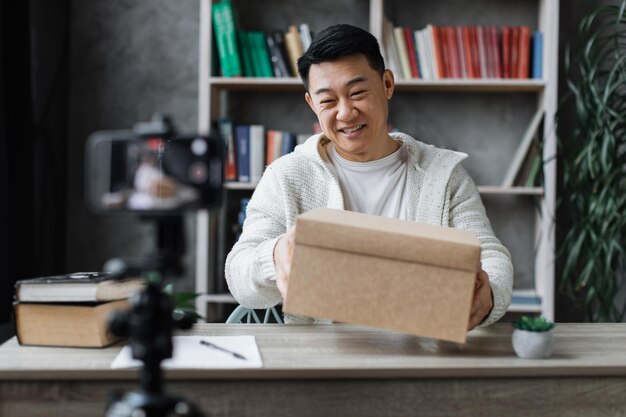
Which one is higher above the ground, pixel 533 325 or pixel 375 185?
pixel 375 185

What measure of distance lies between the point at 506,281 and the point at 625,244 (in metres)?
1.49

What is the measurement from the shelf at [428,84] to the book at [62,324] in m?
1.82

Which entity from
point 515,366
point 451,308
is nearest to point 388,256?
point 451,308

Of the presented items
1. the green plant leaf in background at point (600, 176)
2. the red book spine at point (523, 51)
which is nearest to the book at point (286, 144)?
the red book spine at point (523, 51)

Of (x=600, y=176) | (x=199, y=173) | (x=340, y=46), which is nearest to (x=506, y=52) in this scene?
(x=600, y=176)

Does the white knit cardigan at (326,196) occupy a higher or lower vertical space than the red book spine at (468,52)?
lower

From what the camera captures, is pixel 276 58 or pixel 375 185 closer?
pixel 375 185

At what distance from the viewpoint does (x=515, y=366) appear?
3.87 ft

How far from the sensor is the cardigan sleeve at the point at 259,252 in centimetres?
146

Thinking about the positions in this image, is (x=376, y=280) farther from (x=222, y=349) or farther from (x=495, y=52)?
(x=495, y=52)

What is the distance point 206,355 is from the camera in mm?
1216

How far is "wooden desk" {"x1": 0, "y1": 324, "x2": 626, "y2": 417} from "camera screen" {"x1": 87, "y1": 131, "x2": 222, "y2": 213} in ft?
1.39

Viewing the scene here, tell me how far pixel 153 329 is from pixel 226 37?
2307 millimetres

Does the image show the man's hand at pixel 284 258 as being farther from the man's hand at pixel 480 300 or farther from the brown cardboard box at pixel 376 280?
the man's hand at pixel 480 300
